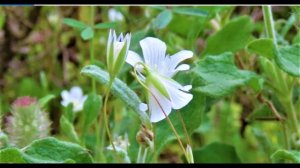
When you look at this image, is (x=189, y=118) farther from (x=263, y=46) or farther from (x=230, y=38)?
(x=230, y=38)

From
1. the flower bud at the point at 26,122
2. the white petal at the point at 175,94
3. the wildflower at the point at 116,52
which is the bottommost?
the flower bud at the point at 26,122

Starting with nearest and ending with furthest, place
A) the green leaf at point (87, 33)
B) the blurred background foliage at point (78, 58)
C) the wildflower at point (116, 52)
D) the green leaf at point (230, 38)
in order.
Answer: the wildflower at point (116, 52), the green leaf at point (87, 33), the green leaf at point (230, 38), the blurred background foliage at point (78, 58)

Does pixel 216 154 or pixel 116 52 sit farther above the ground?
pixel 116 52

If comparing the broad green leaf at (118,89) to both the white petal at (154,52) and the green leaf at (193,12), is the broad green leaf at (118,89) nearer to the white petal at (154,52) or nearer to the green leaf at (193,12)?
the white petal at (154,52)

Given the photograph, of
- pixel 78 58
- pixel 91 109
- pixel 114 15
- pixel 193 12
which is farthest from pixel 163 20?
pixel 78 58

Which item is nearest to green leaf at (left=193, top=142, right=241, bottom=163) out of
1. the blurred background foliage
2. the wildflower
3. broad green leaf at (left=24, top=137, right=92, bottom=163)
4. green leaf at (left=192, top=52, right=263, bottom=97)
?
the blurred background foliage

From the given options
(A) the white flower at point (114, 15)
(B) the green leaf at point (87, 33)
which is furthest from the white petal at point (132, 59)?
(A) the white flower at point (114, 15)

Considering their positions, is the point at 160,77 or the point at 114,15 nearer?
the point at 160,77
